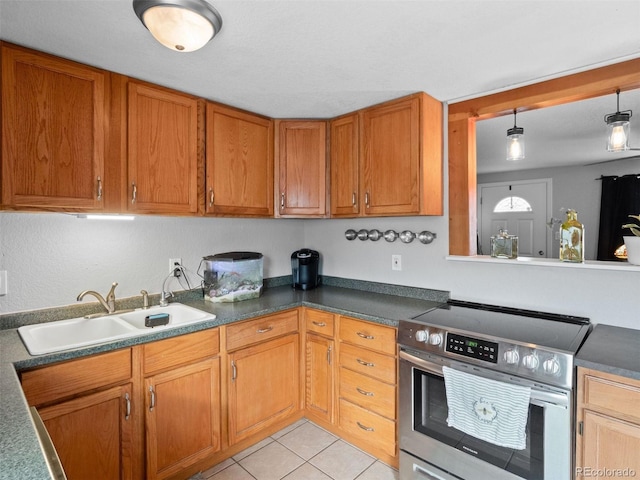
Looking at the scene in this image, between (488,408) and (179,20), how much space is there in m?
1.93

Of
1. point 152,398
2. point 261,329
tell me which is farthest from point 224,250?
point 152,398

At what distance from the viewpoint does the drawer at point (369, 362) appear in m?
1.87

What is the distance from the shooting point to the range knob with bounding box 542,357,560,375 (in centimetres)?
132

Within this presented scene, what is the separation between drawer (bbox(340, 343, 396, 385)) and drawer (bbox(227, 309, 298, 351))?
0.38 m

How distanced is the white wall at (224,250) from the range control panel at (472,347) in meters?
0.65

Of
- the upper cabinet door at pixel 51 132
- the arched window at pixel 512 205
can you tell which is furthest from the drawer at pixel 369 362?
the arched window at pixel 512 205

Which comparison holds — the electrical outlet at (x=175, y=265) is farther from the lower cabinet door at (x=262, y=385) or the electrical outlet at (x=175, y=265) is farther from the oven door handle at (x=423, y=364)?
the oven door handle at (x=423, y=364)

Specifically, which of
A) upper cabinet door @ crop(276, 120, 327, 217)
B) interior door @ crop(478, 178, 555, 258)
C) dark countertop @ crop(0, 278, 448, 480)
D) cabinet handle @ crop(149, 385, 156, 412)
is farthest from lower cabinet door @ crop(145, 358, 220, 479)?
interior door @ crop(478, 178, 555, 258)

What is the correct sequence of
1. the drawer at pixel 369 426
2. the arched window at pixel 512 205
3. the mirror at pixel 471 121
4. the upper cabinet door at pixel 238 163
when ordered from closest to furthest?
1. the mirror at pixel 471 121
2. the drawer at pixel 369 426
3. the upper cabinet door at pixel 238 163
4. the arched window at pixel 512 205

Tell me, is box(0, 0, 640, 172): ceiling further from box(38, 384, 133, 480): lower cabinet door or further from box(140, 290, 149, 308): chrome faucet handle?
box(38, 384, 133, 480): lower cabinet door

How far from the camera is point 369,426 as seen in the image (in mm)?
1980

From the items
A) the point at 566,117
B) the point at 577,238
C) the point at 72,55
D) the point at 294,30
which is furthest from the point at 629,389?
the point at 72,55

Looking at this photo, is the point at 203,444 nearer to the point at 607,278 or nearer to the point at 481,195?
the point at 607,278

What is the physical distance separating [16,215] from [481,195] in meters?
5.29
